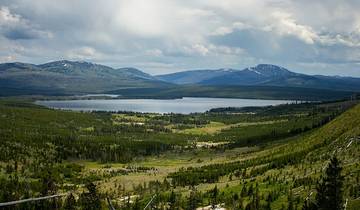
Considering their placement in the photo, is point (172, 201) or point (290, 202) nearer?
point (290, 202)

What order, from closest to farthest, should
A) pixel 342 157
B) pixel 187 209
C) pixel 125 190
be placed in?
pixel 187 209 → pixel 342 157 → pixel 125 190

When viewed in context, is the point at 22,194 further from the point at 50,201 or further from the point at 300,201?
the point at 300,201

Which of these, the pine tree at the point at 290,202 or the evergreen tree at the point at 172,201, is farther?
the evergreen tree at the point at 172,201

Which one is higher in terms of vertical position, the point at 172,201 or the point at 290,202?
the point at 290,202

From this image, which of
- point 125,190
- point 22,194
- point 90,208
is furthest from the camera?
point 125,190

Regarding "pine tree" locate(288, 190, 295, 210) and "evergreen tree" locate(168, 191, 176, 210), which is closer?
"pine tree" locate(288, 190, 295, 210)

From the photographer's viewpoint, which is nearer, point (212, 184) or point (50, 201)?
point (50, 201)

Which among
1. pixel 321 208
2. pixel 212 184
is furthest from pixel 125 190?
pixel 321 208

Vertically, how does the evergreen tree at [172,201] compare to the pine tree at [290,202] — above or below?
below

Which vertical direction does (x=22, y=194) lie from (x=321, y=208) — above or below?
below

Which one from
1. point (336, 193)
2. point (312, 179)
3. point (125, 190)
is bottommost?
point (125, 190)

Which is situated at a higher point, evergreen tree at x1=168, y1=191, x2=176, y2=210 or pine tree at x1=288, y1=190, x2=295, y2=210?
pine tree at x1=288, y1=190, x2=295, y2=210
